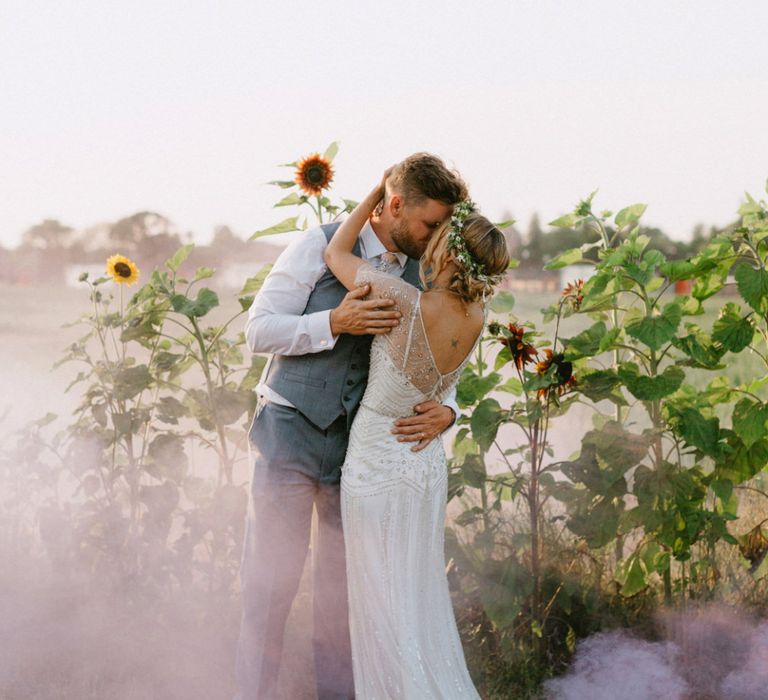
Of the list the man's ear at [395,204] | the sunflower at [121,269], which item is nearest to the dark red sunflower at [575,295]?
the man's ear at [395,204]

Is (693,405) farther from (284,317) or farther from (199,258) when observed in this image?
(199,258)

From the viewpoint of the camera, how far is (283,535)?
116 inches

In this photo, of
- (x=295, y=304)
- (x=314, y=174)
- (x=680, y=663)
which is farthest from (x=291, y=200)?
(x=680, y=663)

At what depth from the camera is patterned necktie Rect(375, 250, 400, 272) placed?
9.61 feet

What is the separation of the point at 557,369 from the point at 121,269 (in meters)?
1.95

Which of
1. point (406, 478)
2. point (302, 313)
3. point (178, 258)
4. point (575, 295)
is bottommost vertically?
point (406, 478)

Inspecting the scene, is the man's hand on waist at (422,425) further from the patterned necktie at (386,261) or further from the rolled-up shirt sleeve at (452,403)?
the patterned necktie at (386,261)

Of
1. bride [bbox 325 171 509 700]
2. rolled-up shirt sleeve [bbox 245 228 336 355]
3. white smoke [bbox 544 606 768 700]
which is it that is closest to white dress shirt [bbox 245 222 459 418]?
rolled-up shirt sleeve [bbox 245 228 336 355]

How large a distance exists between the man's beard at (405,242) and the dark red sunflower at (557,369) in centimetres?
68

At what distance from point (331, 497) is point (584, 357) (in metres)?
1.13

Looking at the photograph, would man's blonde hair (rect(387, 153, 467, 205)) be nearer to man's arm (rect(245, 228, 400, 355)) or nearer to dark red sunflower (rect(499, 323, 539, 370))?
man's arm (rect(245, 228, 400, 355))

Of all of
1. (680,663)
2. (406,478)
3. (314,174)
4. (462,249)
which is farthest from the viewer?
(680,663)

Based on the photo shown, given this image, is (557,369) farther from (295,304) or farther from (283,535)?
(283,535)

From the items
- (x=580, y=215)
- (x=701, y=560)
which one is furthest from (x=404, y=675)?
(x=580, y=215)
